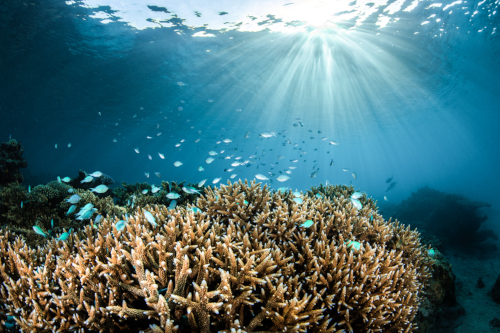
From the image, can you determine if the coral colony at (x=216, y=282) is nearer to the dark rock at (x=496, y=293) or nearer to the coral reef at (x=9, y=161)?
the dark rock at (x=496, y=293)

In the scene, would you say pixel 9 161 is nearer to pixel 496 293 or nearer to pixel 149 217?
pixel 149 217

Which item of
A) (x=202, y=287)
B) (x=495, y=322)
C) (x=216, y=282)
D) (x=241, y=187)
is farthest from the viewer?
(x=495, y=322)

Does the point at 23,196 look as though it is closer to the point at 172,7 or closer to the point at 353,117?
the point at 172,7

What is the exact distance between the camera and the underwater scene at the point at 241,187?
238cm

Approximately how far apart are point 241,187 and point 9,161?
555 inches

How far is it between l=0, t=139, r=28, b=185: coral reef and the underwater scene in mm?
67

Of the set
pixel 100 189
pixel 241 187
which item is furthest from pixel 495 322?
pixel 100 189

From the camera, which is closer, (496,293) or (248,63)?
(496,293)

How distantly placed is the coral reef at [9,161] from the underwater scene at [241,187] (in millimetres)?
67

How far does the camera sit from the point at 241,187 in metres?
5.18

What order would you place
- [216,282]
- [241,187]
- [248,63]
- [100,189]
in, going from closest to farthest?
[216,282] → [241,187] → [100,189] → [248,63]

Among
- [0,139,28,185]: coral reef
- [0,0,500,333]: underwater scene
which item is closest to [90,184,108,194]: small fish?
[0,0,500,333]: underwater scene

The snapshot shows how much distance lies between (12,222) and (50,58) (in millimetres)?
22778

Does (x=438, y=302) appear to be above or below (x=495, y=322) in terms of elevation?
above
